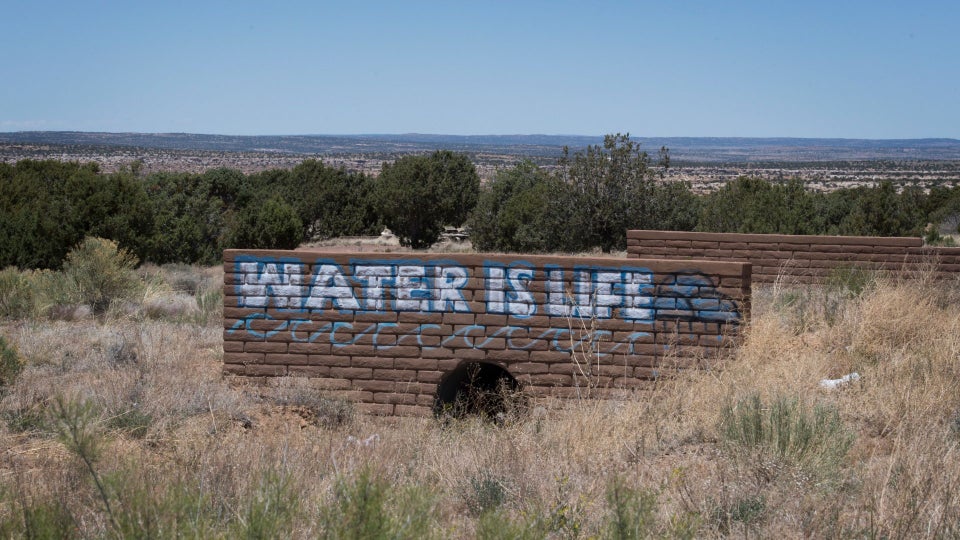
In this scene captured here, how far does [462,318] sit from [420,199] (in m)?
43.2

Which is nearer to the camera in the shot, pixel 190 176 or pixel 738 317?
pixel 738 317

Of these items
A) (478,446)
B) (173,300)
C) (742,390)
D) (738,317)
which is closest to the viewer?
(478,446)

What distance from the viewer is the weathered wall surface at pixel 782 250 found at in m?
14.1

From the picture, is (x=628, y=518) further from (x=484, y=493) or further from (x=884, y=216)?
(x=884, y=216)

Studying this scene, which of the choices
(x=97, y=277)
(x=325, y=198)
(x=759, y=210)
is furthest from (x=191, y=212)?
(x=97, y=277)

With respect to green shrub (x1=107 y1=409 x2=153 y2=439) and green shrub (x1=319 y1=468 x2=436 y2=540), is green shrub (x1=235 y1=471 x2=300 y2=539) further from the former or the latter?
green shrub (x1=107 y1=409 x2=153 y2=439)

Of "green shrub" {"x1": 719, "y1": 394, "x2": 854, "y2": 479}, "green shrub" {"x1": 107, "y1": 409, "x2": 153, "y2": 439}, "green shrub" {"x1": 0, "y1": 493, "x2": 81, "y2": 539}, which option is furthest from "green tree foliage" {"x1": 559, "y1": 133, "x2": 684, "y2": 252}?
"green shrub" {"x1": 0, "y1": 493, "x2": 81, "y2": 539}

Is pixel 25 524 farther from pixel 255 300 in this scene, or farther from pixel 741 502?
pixel 255 300

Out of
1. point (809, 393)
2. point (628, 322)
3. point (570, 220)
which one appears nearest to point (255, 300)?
point (628, 322)

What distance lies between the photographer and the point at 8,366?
8391mm

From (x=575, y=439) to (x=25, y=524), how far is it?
359 cm

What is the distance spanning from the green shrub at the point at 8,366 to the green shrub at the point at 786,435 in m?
6.39

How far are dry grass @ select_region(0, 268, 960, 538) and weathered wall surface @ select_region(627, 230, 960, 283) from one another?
3885 millimetres

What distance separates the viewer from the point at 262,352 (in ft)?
30.6
